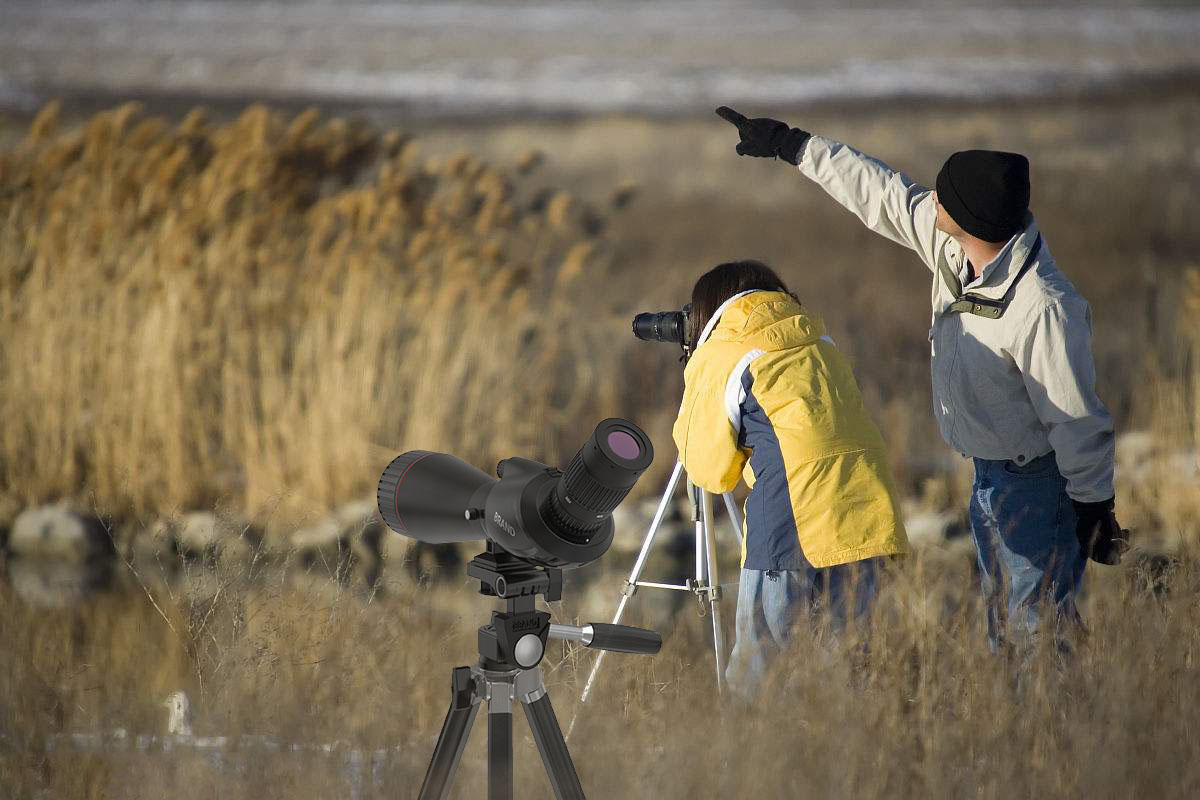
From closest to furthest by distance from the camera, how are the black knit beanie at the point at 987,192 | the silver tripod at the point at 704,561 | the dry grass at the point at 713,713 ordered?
the dry grass at the point at 713,713
the black knit beanie at the point at 987,192
the silver tripod at the point at 704,561

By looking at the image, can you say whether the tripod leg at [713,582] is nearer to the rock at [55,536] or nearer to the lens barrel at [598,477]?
the lens barrel at [598,477]

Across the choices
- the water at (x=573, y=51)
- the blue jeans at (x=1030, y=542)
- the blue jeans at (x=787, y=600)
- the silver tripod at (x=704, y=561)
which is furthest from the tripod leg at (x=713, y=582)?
the water at (x=573, y=51)

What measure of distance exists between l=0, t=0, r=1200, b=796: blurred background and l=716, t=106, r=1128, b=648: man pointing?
134 millimetres

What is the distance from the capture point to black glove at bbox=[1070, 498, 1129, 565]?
2520 mm

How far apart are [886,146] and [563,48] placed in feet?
6.48

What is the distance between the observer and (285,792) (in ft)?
7.18

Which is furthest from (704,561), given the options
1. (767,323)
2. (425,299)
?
(425,299)

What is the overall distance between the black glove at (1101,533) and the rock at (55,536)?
13.0 ft

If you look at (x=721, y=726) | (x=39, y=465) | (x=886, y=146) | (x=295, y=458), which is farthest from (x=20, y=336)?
(x=886, y=146)

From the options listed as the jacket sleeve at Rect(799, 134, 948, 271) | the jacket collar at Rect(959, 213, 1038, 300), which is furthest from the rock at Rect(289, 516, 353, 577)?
the jacket collar at Rect(959, 213, 1038, 300)

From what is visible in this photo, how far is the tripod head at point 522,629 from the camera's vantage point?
157 centimetres

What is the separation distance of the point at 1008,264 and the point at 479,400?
290 centimetres

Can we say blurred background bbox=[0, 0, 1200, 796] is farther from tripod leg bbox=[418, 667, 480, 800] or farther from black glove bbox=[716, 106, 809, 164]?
black glove bbox=[716, 106, 809, 164]

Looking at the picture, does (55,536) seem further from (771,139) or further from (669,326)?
(771,139)
